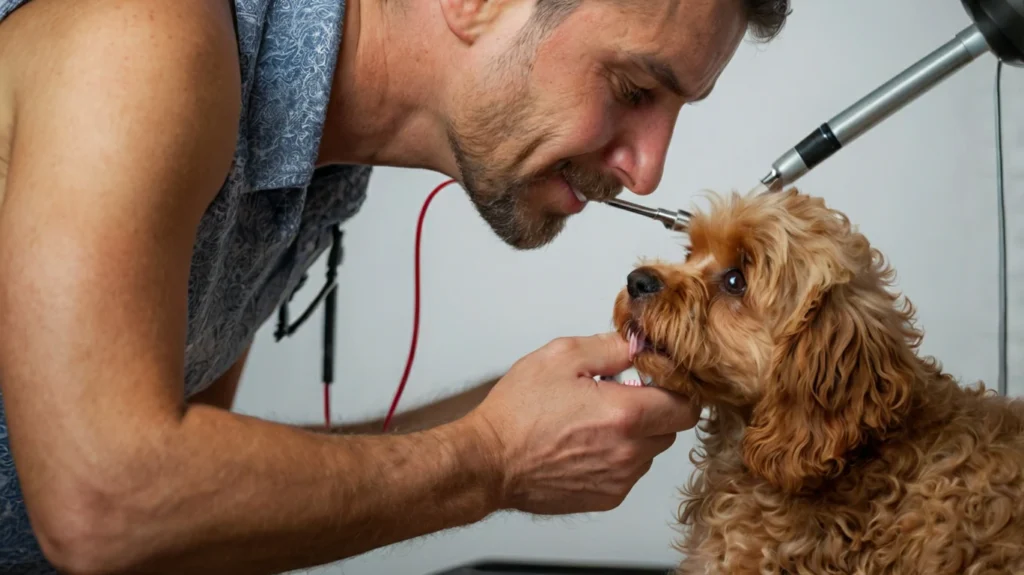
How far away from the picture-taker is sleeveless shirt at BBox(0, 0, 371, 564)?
973 millimetres

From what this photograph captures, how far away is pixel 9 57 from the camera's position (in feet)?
2.73

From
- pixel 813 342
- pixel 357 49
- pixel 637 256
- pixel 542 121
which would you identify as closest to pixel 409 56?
pixel 357 49

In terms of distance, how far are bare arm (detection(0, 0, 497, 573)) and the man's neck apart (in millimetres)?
307

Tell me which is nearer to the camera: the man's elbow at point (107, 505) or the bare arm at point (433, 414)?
the man's elbow at point (107, 505)

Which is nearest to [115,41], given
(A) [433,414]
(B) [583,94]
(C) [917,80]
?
(B) [583,94]

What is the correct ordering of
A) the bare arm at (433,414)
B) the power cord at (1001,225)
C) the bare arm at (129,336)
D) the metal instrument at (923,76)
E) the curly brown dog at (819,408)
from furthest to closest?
the power cord at (1001,225) < the bare arm at (433,414) < the metal instrument at (923,76) < the curly brown dog at (819,408) < the bare arm at (129,336)

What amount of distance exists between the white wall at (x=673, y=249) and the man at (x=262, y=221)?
24.1 inches

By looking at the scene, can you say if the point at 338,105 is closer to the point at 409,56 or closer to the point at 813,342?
the point at 409,56

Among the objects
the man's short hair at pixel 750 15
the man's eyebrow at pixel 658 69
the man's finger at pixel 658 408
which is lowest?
the man's finger at pixel 658 408

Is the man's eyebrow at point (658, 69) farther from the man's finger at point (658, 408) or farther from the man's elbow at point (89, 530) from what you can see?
the man's elbow at point (89, 530)

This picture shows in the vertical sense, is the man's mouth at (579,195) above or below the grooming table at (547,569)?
above

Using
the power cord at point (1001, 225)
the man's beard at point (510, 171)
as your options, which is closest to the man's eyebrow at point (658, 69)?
the man's beard at point (510, 171)

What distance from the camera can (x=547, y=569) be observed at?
5.36 feet

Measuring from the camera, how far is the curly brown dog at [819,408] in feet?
3.11
